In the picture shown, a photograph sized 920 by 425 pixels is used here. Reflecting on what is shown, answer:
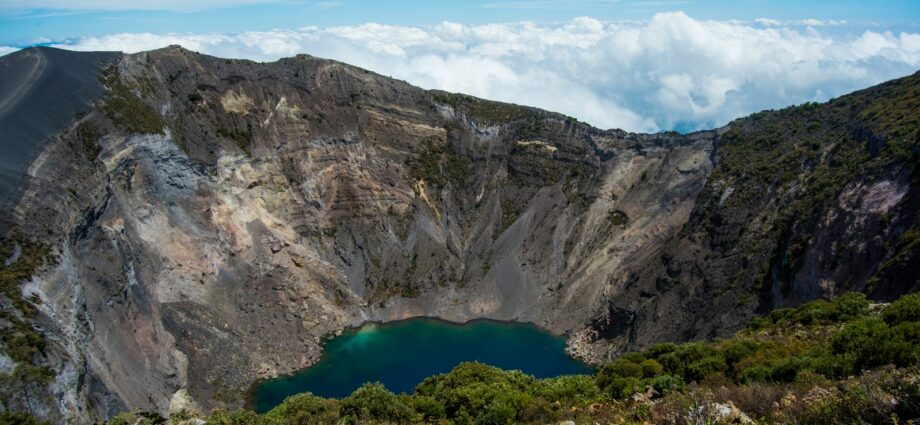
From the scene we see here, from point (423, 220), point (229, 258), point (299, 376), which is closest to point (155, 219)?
point (229, 258)

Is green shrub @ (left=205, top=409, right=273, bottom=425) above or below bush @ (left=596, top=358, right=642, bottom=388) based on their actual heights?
below

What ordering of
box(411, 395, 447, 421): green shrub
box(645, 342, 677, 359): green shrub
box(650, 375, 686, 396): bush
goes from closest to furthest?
box(650, 375, 686, 396): bush < box(411, 395, 447, 421): green shrub < box(645, 342, 677, 359): green shrub

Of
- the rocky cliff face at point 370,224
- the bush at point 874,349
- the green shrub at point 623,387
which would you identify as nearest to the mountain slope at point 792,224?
the rocky cliff face at point 370,224

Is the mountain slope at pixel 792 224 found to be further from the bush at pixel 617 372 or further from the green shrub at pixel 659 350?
the bush at pixel 617 372

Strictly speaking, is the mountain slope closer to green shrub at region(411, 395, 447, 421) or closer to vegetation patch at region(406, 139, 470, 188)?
green shrub at region(411, 395, 447, 421)

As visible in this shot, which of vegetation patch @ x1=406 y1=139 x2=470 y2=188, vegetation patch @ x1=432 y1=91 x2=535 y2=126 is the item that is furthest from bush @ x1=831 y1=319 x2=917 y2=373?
vegetation patch @ x1=432 y1=91 x2=535 y2=126

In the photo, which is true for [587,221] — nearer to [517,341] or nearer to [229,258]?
[517,341]
